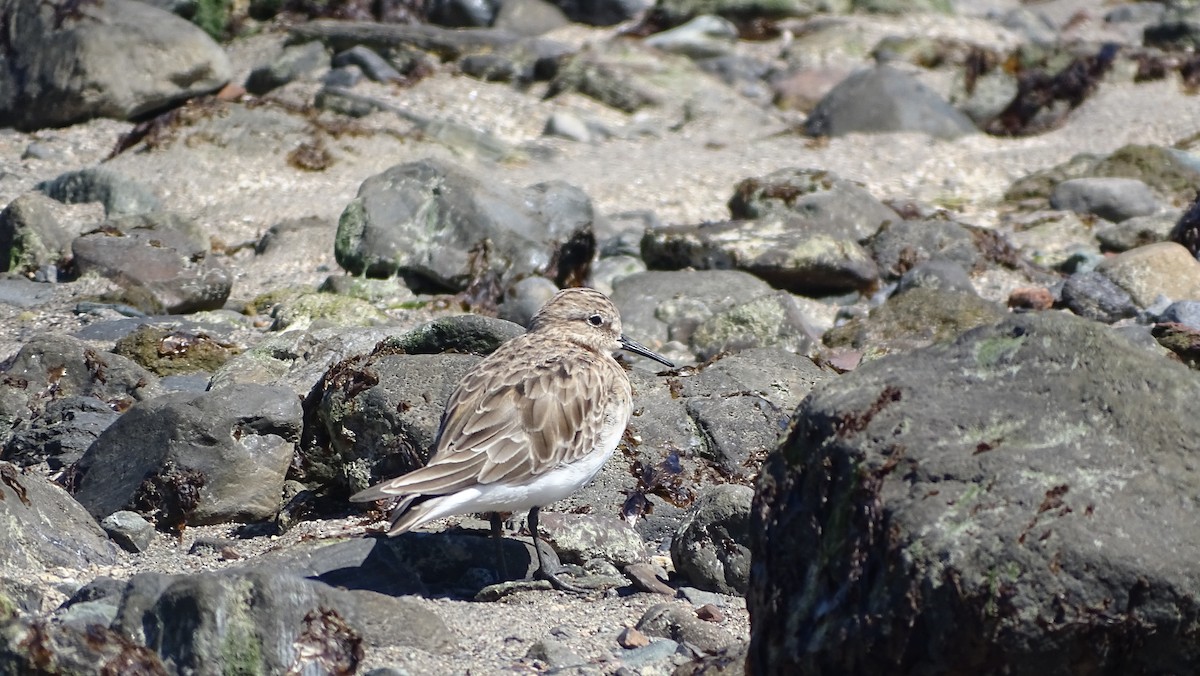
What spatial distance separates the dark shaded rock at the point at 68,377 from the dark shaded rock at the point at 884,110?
9.64 meters

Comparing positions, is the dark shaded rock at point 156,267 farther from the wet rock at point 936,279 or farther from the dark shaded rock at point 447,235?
the wet rock at point 936,279

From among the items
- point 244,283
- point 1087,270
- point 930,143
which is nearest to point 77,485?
point 244,283

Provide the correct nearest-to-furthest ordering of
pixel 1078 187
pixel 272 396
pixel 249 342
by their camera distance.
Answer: pixel 272 396 → pixel 249 342 → pixel 1078 187

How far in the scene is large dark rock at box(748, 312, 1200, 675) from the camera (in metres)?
3.87

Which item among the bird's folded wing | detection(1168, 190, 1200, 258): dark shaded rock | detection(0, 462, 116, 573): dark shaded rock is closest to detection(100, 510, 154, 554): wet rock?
detection(0, 462, 116, 573): dark shaded rock

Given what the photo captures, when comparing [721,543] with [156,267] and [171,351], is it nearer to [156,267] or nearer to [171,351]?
[171,351]

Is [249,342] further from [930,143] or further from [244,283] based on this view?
[930,143]

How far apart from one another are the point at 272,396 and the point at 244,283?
14.9 feet

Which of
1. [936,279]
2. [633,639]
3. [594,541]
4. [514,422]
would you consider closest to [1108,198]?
[936,279]

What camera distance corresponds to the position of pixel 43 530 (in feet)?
20.5

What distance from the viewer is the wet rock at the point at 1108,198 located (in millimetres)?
13484

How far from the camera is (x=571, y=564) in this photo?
6.57 m

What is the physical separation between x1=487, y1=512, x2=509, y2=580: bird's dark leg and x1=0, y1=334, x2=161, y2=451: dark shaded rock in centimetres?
293

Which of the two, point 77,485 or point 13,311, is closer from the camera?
point 77,485
